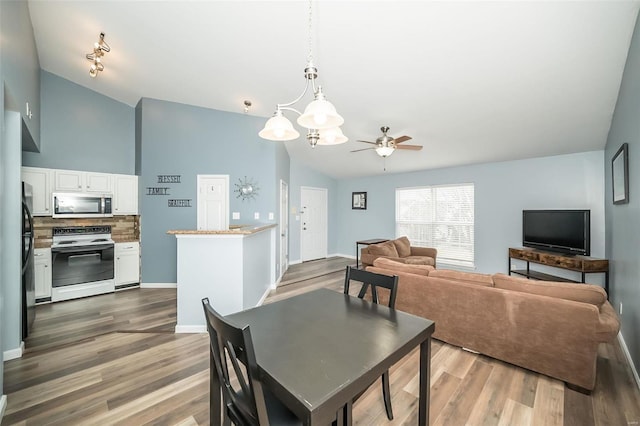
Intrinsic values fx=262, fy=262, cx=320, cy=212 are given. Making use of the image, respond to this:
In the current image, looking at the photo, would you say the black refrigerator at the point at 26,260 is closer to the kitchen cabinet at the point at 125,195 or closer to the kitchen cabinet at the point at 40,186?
the kitchen cabinet at the point at 40,186

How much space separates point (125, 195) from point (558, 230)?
23.5 ft

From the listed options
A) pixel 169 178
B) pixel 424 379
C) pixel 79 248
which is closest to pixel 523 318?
pixel 424 379

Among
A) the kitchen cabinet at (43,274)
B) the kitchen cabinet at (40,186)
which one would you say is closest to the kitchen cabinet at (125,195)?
the kitchen cabinet at (40,186)

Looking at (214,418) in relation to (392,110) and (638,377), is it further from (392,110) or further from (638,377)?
(392,110)

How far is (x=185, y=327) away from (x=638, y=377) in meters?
4.01

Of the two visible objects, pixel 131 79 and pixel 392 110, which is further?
pixel 131 79

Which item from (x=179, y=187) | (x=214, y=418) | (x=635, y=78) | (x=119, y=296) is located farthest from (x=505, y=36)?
(x=119, y=296)

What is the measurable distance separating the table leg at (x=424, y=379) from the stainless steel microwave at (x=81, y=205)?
4.93 m

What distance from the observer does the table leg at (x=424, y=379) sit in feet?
4.77

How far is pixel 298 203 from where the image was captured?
6.80m

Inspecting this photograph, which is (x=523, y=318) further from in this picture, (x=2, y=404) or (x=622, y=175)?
(x=2, y=404)

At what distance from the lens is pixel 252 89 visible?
3.62m

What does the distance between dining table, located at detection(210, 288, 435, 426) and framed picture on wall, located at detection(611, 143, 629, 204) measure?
260 centimetres

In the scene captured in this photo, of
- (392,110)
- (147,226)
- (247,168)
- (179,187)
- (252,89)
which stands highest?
(252,89)
